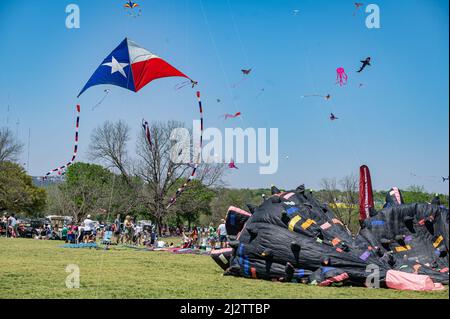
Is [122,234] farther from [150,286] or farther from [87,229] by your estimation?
[150,286]

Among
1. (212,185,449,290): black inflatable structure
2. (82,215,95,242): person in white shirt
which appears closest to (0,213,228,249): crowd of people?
(82,215,95,242): person in white shirt

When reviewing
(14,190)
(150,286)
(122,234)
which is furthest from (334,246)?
(14,190)

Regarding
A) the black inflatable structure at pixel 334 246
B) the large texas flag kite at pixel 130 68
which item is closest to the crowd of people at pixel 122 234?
the large texas flag kite at pixel 130 68

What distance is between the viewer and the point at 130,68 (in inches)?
555

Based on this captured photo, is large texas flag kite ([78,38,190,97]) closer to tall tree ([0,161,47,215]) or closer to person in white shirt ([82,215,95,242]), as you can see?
person in white shirt ([82,215,95,242])

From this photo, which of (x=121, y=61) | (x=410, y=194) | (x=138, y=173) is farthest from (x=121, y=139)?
(x=410, y=194)

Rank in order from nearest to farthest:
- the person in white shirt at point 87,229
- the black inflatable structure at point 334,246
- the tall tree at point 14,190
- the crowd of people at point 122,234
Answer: the black inflatable structure at point 334,246 → the crowd of people at point 122,234 → the person in white shirt at point 87,229 → the tall tree at point 14,190

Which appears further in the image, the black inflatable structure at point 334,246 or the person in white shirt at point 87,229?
the person in white shirt at point 87,229

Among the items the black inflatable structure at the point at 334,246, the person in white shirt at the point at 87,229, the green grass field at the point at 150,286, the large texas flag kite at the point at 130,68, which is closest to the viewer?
the green grass field at the point at 150,286

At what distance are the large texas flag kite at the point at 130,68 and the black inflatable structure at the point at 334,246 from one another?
4561mm

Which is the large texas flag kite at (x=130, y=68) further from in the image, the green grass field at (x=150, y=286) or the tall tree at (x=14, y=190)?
the tall tree at (x=14, y=190)

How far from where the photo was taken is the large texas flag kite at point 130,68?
14086mm
